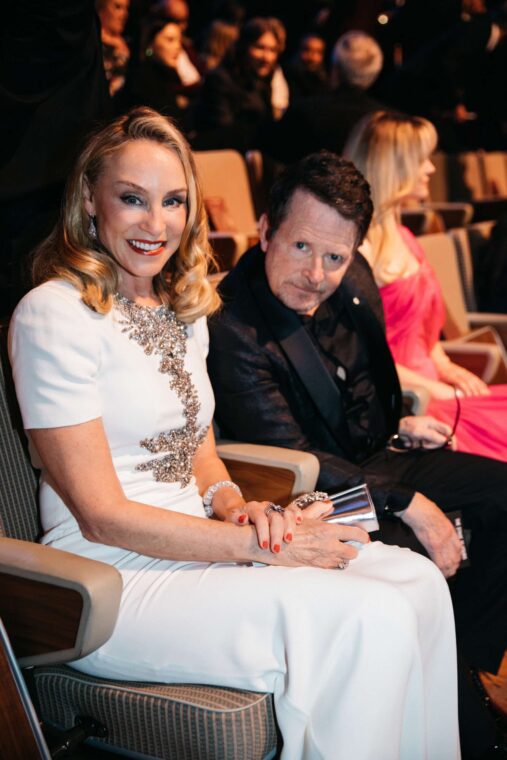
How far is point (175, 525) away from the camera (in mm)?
1674

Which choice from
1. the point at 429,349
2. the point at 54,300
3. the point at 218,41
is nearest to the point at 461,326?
the point at 429,349

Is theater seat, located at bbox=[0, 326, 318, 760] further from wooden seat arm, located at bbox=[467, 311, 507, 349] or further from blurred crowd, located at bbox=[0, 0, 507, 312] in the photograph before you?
wooden seat arm, located at bbox=[467, 311, 507, 349]

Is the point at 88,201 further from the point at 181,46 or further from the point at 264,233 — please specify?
the point at 181,46

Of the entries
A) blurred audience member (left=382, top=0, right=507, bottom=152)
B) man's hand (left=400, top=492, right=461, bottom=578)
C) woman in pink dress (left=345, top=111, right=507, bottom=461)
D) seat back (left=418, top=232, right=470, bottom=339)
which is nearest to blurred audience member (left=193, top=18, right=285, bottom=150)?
blurred audience member (left=382, top=0, right=507, bottom=152)

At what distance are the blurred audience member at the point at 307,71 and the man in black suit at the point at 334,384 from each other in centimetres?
474

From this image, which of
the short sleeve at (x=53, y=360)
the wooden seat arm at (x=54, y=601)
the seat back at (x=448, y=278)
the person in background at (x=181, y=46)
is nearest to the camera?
the wooden seat arm at (x=54, y=601)

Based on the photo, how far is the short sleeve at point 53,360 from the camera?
63.7 inches

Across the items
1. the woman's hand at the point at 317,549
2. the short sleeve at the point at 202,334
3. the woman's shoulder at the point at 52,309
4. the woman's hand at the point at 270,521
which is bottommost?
the woman's hand at the point at 317,549

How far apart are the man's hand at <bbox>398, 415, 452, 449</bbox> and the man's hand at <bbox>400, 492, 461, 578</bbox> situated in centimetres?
36

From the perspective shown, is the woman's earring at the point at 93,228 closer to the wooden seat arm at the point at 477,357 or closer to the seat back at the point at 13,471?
the seat back at the point at 13,471

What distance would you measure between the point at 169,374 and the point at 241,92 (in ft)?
13.6

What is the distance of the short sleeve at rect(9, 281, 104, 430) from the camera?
63.7 inches

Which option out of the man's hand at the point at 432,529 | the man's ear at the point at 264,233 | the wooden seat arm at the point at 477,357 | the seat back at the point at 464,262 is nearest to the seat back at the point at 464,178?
the seat back at the point at 464,262

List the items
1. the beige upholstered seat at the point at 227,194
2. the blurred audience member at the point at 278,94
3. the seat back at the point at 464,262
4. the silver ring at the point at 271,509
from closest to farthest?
the silver ring at the point at 271,509
the seat back at the point at 464,262
the beige upholstered seat at the point at 227,194
the blurred audience member at the point at 278,94
